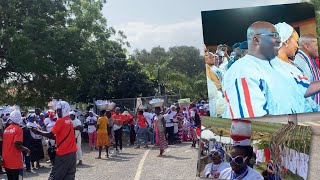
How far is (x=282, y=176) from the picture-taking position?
3857 millimetres

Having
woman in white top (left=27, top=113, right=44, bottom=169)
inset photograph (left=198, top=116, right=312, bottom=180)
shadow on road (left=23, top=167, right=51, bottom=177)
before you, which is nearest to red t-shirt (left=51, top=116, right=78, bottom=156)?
inset photograph (left=198, top=116, right=312, bottom=180)

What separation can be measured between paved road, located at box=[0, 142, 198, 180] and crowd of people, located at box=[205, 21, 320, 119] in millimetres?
2878

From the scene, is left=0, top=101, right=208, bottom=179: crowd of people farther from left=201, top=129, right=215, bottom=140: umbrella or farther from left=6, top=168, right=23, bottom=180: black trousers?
left=201, top=129, right=215, bottom=140: umbrella

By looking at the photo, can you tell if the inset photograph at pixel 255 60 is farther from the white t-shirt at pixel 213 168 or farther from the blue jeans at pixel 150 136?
the blue jeans at pixel 150 136

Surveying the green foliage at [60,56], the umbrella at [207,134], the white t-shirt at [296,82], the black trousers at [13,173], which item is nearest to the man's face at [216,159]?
the umbrella at [207,134]

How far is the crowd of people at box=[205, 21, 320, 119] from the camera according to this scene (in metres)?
6.64

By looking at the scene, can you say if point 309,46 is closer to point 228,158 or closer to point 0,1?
point 228,158

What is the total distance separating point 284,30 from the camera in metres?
7.09

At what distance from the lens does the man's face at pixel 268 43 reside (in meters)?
6.62

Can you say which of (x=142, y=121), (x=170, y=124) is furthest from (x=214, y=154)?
(x=170, y=124)

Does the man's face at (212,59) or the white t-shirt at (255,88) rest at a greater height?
the man's face at (212,59)

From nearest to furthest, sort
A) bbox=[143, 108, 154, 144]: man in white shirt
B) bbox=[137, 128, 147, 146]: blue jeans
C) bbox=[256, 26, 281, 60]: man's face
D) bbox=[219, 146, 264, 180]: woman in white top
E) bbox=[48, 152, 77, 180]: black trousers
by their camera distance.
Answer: bbox=[219, 146, 264, 180]: woman in white top < bbox=[256, 26, 281, 60]: man's face < bbox=[48, 152, 77, 180]: black trousers < bbox=[137, 128, 147, 146]: blue jeans < bbox=[143, 108, 154, 144]: man in white shirt

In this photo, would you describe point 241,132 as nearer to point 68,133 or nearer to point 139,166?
point 68,133

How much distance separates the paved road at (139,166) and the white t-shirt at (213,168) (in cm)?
427
